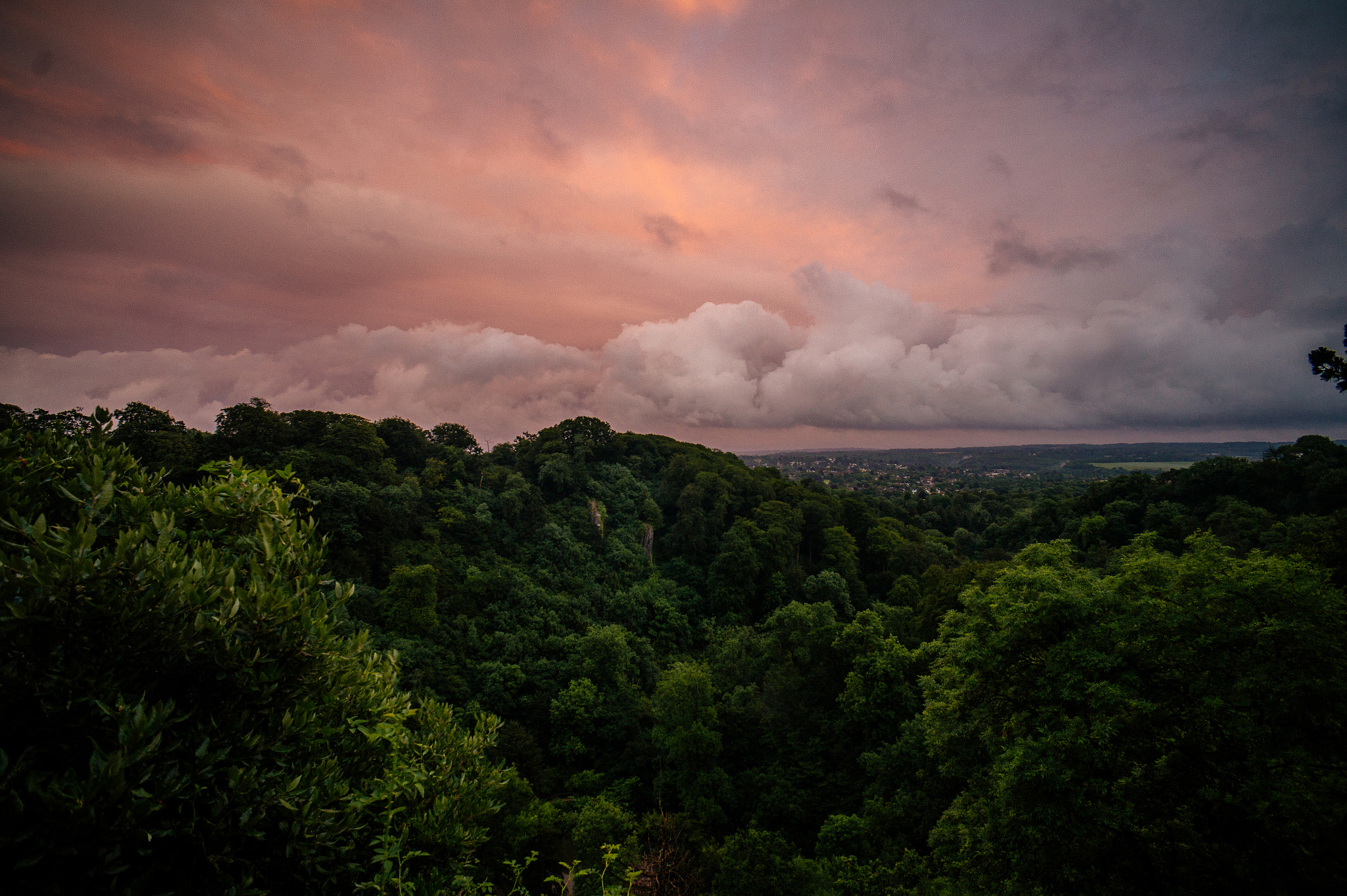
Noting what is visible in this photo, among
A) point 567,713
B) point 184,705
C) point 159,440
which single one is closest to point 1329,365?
point 184,705

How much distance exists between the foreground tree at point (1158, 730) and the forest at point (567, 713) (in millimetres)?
64

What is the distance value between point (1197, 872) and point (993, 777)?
14.3 feet

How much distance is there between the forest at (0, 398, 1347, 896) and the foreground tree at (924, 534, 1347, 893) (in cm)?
6

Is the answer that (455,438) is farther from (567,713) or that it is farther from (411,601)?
(567,713)

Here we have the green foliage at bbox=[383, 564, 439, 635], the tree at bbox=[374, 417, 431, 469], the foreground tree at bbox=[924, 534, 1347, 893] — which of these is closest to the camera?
the foreground tree at bbox=[924, 534, 1347, 893]

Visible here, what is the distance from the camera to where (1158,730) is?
33.1ft

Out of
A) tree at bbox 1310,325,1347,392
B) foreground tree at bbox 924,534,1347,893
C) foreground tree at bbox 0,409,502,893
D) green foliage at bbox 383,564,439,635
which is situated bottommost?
green foliage at bbox 383,564,439,635

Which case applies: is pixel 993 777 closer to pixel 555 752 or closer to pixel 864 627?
pixel 864 627

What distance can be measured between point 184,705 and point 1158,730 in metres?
16.2

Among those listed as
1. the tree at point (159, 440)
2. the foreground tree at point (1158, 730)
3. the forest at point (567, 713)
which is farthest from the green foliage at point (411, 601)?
the foreground tree at point (1158, 730)

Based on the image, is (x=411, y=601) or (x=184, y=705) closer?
(x=184, y=705)

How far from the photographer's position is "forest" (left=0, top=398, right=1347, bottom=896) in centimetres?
397

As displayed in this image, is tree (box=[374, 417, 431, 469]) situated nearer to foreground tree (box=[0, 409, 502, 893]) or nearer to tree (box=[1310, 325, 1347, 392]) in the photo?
foreground tree (box=[0, 409, 502, 893])

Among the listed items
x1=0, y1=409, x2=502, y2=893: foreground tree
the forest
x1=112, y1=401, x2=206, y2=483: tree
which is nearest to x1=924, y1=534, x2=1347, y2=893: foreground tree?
the forest
